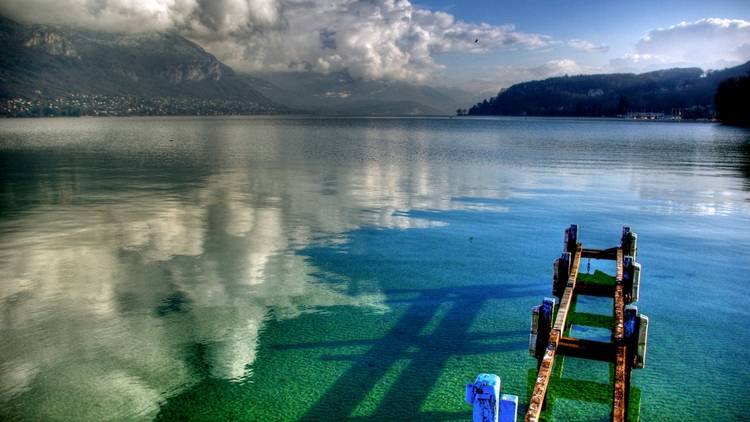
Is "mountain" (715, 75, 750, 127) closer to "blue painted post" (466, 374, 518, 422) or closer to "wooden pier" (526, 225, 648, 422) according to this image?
"wooden pier" (526, 225, 648, 422)

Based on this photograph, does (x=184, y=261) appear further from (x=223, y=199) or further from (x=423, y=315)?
(x=223, y=199)

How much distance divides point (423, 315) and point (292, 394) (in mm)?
4719

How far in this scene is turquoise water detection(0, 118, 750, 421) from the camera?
9328 millimetres

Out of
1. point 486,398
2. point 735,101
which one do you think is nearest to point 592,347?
point 486,398

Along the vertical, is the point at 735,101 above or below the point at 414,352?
above

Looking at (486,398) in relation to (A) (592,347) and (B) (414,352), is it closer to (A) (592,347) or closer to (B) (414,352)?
(A) (592,347)

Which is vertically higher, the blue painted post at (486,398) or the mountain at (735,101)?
the mountain at (735,101)

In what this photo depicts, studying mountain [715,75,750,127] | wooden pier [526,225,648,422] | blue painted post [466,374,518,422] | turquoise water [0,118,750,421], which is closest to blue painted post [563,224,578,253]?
turquoise water [0,118,750,421]

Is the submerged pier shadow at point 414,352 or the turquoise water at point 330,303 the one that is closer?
the submerged pier shadow at point 414,352

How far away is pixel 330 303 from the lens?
45.3 feet

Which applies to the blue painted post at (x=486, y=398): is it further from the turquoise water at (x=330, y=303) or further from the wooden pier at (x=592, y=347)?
the turquoise water at (x=330, y=303)

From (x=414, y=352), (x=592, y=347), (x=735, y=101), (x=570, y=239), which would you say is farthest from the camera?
(x=735, y=101)

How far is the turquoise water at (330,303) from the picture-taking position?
9.33 meters

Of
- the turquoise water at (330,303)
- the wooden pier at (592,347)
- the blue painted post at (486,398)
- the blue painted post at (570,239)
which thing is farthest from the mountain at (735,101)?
the blue painted post at (486,398)
